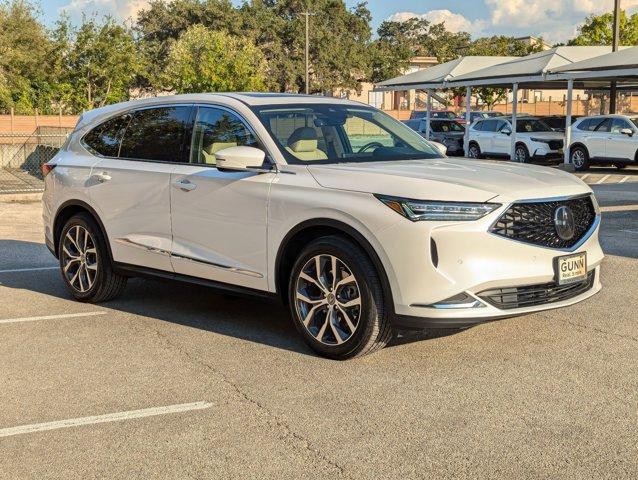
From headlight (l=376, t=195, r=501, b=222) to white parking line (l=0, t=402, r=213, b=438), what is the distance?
5.44ft

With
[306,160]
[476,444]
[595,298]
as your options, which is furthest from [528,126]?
[476,444]

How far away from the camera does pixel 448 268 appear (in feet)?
16.8

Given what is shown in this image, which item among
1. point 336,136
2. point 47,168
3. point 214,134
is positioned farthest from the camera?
point 47,168

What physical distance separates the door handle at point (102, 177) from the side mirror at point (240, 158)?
1691 mm

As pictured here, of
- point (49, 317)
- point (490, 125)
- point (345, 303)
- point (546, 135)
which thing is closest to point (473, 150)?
point (490, 125)

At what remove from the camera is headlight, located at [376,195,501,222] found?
5.13 meters

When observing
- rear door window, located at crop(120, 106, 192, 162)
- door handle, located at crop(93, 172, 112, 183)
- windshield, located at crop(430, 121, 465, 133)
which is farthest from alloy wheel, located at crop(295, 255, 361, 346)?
windshield, located at crop(430, 121, 465, 133)

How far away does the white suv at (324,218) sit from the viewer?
16.9 ft

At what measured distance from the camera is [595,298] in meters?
7.29

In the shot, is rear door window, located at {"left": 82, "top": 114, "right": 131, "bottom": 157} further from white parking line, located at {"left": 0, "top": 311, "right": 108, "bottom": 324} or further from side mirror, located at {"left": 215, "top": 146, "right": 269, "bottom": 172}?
side mirror, located at {"left": 215, "top": 146, "right": 269, "bottom": 172}

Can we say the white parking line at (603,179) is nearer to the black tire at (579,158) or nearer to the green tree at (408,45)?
the black tire at (579,158)

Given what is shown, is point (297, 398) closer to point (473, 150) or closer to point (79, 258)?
point (79, 258)

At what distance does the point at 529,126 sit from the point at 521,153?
108cm

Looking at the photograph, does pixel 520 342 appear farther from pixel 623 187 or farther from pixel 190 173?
pixel 623 187
